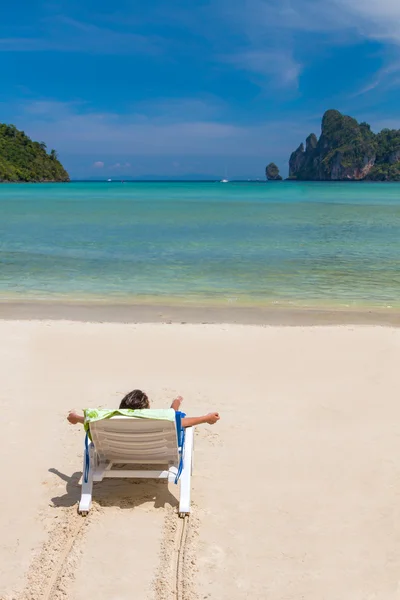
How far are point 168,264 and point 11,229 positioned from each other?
1473cm

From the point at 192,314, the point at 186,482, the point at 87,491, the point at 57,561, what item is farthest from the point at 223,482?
the point at 192,314

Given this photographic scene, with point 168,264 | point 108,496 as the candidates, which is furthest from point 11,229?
point 108,496

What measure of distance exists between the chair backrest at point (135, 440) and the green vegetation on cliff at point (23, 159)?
14152cm

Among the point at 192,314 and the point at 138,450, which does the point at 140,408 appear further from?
the point at 192,314

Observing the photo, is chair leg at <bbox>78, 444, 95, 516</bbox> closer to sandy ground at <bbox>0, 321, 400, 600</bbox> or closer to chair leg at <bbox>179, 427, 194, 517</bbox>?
sandy ground at <bbox>0, 321, 400, 600</bbox>

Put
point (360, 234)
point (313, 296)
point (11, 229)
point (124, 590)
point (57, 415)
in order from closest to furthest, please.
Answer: point (124, 590) → point (57, 415) → point (313, 296) → point (360, 234) → point (11, 229)

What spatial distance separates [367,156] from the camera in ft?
643

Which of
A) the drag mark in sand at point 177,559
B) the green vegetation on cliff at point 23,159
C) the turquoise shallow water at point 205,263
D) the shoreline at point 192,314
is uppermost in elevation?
the green vegetation on cliff at point 23,159

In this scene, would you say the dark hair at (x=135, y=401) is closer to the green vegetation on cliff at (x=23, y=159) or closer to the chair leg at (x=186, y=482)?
the chair leg at (x=186, y=482)

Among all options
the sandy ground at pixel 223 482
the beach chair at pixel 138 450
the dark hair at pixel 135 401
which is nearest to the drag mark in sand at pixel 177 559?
the sandy ground at pixel 223 482

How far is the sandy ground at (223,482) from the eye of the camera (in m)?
3.86

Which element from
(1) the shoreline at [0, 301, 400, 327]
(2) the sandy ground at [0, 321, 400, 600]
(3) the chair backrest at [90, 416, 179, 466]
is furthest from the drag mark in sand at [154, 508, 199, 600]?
(1) the shoreline at [0, 301, 400, 327]

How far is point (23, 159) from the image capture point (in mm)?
147875

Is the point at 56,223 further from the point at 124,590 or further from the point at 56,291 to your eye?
the point at 124,590
